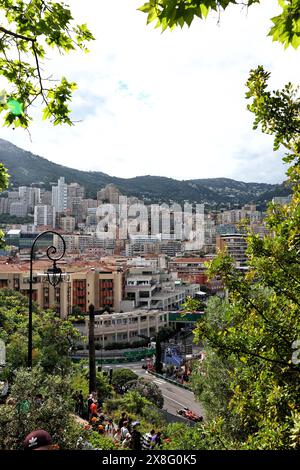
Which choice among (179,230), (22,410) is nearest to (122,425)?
(22,410)

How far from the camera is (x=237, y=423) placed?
1152 centimetres

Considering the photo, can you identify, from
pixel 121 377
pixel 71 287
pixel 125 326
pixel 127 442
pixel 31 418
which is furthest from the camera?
pixel 71 287

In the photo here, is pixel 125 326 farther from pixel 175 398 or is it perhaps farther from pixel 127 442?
pixel 127 442

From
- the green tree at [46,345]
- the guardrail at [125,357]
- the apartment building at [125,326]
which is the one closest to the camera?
the green tree at [46,345]

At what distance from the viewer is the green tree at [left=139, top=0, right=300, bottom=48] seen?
224cm

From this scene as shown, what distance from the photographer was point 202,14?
7.52 feet

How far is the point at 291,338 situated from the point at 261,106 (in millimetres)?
2342

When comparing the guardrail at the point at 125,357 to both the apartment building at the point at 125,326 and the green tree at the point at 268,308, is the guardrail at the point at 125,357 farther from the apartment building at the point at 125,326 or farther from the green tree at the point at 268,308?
the green tree at the point at 268,308

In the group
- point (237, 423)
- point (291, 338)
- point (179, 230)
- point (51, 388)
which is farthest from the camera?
point (179, 230)

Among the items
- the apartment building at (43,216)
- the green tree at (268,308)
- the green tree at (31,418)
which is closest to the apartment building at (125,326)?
the green tree at (31,418)

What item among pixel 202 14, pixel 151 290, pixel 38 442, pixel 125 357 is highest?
pixel 202 14

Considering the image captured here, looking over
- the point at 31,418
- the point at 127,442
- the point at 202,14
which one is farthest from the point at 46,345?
the point at 202,14

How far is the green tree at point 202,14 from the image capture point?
224 centimetres
